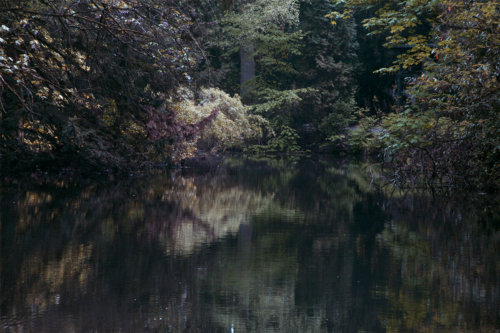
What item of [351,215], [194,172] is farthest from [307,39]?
[351,215]

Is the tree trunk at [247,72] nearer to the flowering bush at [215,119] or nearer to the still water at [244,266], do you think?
the flowering bush at [215,119]

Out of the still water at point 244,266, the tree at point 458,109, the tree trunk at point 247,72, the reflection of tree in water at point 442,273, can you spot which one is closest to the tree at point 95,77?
the still water at point 244,266

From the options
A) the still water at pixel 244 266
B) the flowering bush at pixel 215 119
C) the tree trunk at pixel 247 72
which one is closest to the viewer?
the still water at pixel 244 266

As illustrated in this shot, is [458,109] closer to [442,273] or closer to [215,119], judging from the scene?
[442,273]

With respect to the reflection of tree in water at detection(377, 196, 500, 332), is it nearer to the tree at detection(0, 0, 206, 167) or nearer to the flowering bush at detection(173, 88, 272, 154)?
the tree at detection(0, 0, 206, 167)

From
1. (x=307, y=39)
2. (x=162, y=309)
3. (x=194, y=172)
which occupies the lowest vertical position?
(x=162, y=309)

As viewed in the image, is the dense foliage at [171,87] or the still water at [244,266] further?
the dense foliage at [171,87]

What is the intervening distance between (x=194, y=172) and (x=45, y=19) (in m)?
12.0

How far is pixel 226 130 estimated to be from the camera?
2692 centimetres

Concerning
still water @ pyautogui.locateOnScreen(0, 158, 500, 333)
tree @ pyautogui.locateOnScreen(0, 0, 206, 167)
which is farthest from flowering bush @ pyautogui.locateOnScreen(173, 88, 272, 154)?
still water @ pyautogui.locateOnScreen(0, 158, 500, 333)

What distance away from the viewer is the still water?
4555 millimetres

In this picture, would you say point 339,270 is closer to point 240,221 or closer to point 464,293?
point 464,293

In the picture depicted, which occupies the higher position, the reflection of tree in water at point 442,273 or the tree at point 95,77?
the tree at point 95,77

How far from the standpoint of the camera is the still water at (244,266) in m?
4.55
